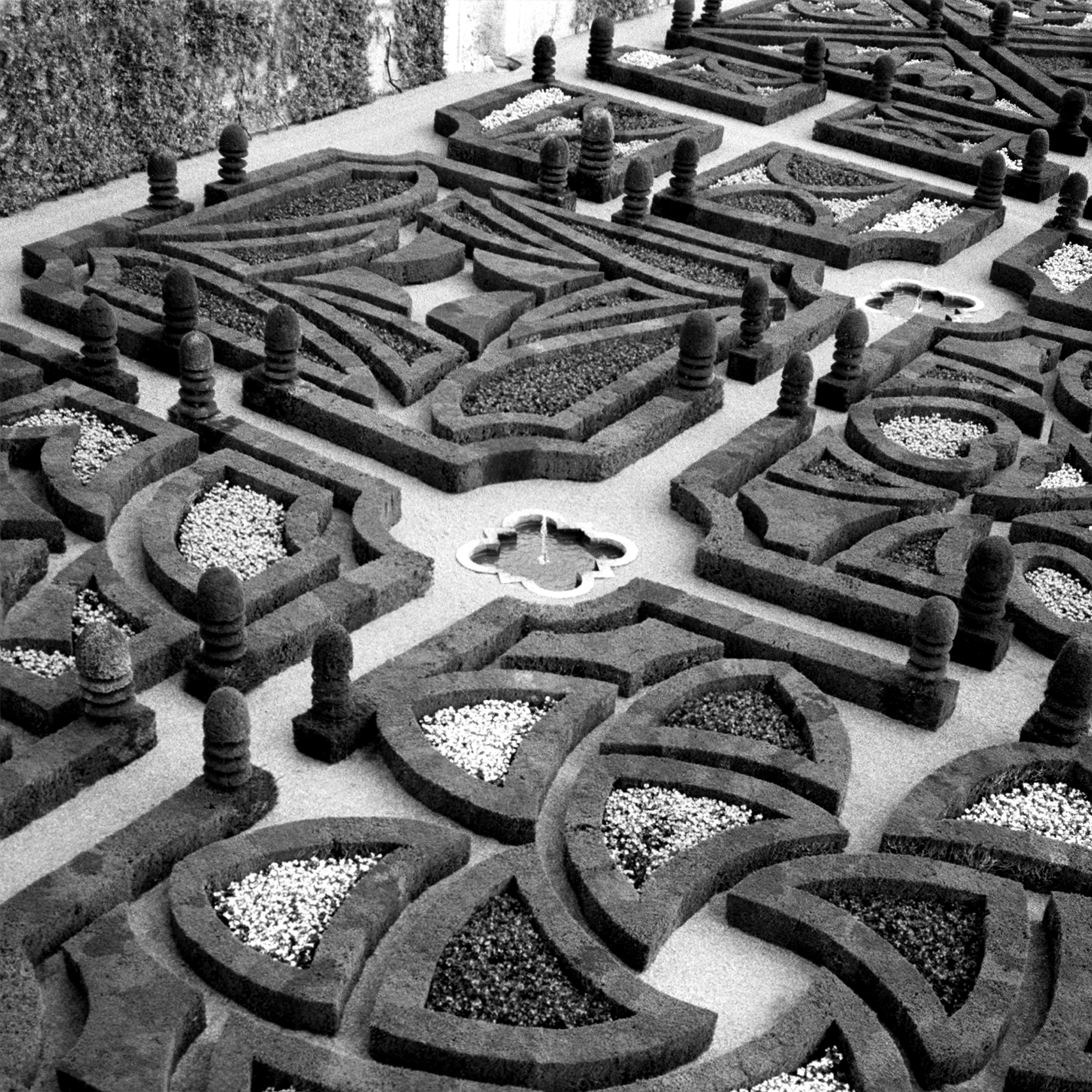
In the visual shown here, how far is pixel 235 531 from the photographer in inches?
511

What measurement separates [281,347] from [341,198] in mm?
5298

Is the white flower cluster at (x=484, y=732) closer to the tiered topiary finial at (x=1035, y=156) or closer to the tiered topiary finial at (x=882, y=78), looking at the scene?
the tiered topiary finial at (x=1035, y=156)

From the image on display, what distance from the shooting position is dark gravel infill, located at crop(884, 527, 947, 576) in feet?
43.2

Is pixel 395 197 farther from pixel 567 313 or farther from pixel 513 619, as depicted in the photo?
A: pixel 513 619

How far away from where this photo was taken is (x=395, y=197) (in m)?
19.3

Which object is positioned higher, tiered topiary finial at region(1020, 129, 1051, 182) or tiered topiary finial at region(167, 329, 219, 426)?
tiered topiary finial at region(1020, 129, 1051, 182)

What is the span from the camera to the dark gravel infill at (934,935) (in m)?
9.22

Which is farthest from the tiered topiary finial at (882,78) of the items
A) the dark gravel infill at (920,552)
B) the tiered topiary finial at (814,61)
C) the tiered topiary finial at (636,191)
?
the dark gravel infill at (920,552)

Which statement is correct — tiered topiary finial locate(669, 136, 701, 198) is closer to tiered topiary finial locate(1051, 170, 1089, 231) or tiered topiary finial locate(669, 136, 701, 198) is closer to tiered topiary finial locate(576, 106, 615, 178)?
tiered topiary finial locate(576, 106, 615, 178)

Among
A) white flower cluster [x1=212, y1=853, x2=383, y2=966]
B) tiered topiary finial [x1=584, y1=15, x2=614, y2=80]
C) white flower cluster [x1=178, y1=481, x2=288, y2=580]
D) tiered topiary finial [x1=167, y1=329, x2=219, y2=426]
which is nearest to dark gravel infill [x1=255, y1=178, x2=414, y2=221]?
tiered topiary finial [x1=167, y1=329, x2=219, y2=426]

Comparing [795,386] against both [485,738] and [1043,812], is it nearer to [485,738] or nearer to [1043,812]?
[1043,812]

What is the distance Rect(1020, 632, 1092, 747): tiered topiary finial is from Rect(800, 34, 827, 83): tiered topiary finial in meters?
15.5

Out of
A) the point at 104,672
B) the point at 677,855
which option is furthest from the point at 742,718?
the point at 104,672

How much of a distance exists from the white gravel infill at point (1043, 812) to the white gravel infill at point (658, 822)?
5.22 feet
